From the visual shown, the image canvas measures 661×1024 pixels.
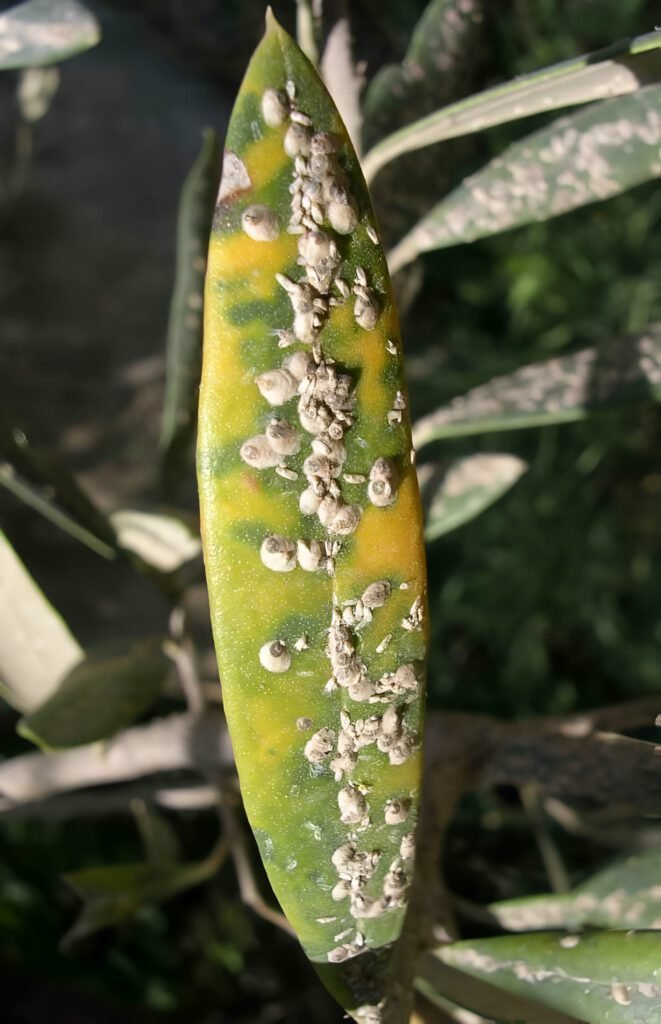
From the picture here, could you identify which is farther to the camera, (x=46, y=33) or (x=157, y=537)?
(x=157, y=537)

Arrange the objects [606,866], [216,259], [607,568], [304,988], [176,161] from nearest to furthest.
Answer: [216,259]
[606,866]
[304,988]
[607,568]
[176,161]

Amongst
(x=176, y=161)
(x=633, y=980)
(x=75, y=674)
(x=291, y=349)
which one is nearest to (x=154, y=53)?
(x=176, y=161)

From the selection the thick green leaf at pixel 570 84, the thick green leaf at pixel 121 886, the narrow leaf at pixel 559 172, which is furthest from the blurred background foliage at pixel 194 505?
the thick green leaf at pixel 570 84

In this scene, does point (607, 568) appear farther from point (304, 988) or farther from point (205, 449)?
point (205, 449)

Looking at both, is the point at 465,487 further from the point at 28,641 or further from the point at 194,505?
the point at 194,505

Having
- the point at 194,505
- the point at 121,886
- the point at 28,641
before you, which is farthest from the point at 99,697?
the point at 194,505
